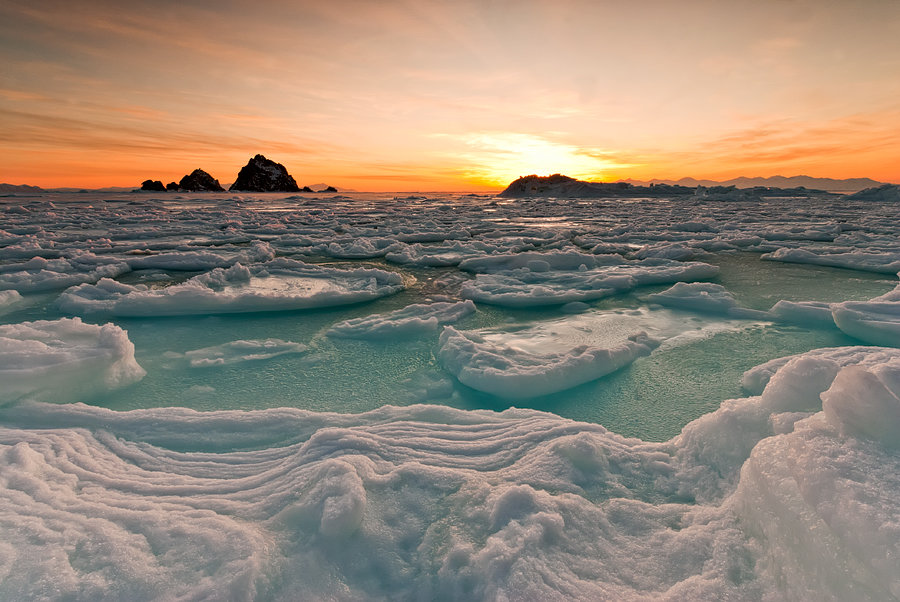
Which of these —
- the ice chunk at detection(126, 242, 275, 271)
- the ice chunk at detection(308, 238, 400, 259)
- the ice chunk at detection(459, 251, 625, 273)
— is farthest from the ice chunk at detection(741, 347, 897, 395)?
the ice chunk at detection(126, 242, 275, 271)

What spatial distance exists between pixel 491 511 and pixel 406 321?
3.23 meters

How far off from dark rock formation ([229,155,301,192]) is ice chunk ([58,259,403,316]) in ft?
276

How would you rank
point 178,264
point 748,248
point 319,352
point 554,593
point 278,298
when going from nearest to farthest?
point 554,593 → point 319,352 → point 278,298 → point 178,264 → point 748,248

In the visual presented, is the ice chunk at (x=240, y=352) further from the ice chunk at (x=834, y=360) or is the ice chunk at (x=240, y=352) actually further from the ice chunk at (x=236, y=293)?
the ice chunk at (x=834, y=360)

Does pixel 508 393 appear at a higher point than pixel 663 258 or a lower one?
lower

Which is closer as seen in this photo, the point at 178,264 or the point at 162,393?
the point at 162,393

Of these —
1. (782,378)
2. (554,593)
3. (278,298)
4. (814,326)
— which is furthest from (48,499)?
(814,326)

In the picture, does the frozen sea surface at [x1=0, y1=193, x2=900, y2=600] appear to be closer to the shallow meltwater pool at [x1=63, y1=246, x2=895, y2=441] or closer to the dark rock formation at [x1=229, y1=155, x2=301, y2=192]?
the shallow meltwater pool at [x1=63, y1=246, x2=895, y2=441]

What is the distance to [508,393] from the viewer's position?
3.29 metres

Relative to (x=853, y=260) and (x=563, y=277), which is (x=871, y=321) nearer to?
(x=563, y=277)

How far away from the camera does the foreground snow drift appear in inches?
53.9

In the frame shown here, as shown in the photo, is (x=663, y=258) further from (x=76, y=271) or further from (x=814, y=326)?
(x=76, y=271)

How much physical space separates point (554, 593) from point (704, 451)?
1.17m

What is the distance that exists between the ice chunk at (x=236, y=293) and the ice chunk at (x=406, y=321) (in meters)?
1.09
